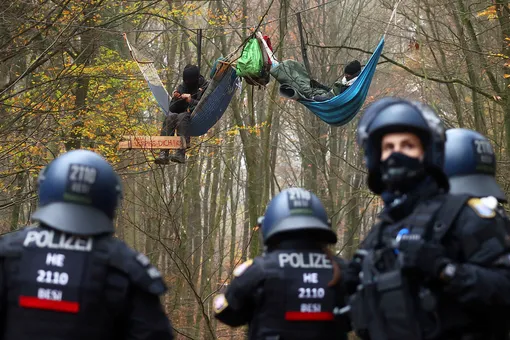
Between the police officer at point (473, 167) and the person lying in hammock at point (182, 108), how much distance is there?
23.9ft

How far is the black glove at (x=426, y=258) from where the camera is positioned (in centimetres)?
279

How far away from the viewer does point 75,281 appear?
9.96 ft

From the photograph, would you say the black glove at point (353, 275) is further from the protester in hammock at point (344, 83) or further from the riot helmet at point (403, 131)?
the protester in hammock at point (344, 83)

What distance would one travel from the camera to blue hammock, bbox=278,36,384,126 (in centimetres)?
955

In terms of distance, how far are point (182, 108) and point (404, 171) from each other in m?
8.42

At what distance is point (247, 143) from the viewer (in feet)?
61.0

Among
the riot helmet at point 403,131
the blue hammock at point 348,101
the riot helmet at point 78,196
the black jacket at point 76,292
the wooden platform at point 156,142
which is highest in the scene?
the blue hammock at point 348,101

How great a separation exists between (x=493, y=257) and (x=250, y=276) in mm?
1517

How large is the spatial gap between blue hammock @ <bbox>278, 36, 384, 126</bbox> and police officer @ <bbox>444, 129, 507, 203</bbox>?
5595 mm

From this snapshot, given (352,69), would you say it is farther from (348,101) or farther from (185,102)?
(185,102)

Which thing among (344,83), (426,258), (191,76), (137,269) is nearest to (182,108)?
(191,76)

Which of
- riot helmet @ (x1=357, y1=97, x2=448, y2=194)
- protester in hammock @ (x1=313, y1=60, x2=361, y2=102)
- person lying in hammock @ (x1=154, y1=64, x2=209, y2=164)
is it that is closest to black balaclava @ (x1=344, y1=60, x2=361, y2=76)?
protester in hammock @ (x1=313, y1=60, x2=361, y2=102)

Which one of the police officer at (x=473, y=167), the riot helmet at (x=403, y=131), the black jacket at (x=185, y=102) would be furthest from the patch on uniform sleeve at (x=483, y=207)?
the black jacket at (x=185, y=102)

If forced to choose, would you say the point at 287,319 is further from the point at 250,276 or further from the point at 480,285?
the point at 480,285
